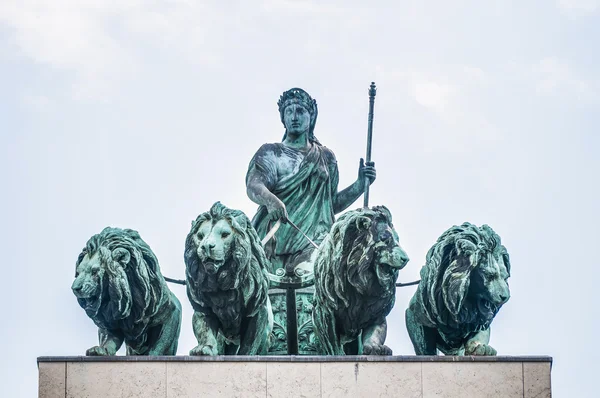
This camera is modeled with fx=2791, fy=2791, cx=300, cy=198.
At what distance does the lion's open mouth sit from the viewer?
35031 millimetres

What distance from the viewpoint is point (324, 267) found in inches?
1374

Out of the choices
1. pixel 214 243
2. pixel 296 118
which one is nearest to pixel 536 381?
pixel 214 243

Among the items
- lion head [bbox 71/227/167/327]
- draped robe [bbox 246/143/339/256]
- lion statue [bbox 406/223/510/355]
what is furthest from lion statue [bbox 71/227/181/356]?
draped robe [bbox 246/143/339/256]

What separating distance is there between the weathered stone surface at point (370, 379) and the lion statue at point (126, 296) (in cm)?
258

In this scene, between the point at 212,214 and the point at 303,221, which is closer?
the point at 212,214

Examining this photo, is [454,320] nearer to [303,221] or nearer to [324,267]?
[324,267]

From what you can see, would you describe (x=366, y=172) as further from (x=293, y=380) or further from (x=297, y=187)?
(x=293, y=380)

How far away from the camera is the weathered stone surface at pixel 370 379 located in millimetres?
34031

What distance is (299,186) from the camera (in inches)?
1539

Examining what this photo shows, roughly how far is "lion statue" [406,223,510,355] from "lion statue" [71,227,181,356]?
3.26 meters

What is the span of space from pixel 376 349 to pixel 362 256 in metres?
1.17

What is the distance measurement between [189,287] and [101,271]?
1.11m

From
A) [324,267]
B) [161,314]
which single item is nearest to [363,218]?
[324,267]

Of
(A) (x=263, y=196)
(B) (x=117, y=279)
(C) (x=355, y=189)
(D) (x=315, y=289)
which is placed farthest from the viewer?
(C) (x=355, y=189)
